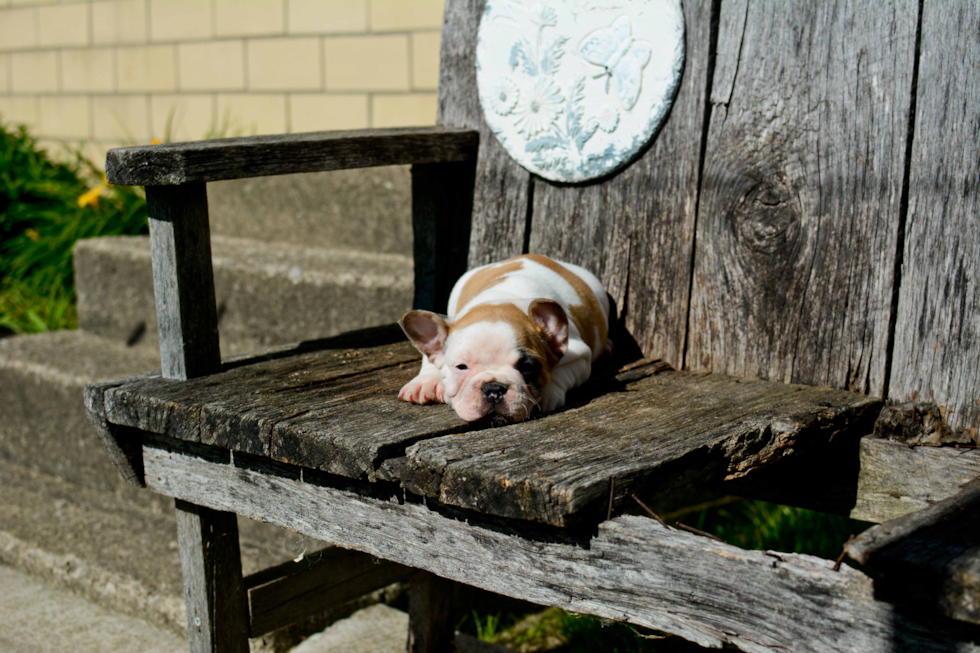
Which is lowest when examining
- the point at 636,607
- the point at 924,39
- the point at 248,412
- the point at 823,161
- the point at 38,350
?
the point at 38,350

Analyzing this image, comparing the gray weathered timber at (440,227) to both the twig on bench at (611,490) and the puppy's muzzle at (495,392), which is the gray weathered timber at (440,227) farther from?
the twig on bench at (611,490)

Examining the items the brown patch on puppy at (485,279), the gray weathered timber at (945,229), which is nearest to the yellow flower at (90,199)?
the brown patch on puppy at (485,279)

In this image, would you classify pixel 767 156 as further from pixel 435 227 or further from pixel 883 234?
pixel 435 227

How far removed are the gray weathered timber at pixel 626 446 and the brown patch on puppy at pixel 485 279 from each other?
463 mm

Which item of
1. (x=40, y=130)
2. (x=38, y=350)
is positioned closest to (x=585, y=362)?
(x=38, y=350)

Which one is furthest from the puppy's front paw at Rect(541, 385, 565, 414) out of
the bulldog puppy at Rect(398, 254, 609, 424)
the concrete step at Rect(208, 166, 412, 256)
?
the concrete step at Rect(208, 166, 412, 256)

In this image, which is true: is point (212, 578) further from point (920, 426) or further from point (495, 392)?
point (920, 426)

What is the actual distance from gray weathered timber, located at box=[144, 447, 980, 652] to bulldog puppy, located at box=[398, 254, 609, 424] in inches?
11.2

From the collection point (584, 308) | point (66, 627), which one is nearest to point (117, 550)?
point (66, 627)

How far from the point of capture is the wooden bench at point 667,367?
163 centimetres

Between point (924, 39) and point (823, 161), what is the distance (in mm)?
337

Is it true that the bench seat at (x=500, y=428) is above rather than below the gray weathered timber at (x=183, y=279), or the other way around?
below

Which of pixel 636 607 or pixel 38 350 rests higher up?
pixel 636 607

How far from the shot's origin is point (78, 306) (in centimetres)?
479
